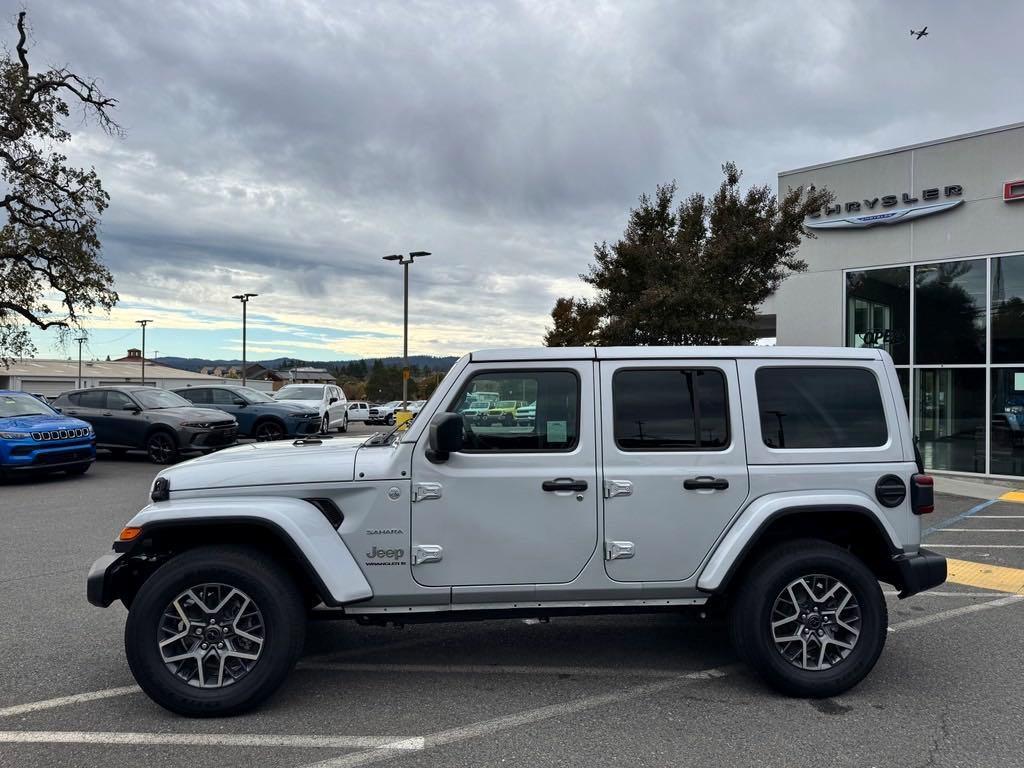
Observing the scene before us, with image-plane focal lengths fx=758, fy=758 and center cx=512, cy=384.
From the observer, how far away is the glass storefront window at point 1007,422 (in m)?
14.0

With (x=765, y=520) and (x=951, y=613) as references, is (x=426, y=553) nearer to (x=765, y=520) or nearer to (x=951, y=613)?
(x=765, y=520)

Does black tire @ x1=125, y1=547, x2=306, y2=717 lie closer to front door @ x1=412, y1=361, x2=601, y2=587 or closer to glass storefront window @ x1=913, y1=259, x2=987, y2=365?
front door @ x1=412, y1=361, x2=601, y2=587

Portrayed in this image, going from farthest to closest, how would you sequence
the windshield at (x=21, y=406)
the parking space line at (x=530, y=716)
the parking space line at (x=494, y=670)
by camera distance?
the windshield at (x=21, y=406), the parking space line at (x=494, y=670), the parking space line at (x=530, y=716)

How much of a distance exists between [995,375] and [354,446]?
45.8ft

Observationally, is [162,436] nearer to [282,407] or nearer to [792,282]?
[282,407]

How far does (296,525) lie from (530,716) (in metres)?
1.51

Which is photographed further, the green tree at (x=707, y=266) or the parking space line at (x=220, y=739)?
the green tree at (x=707, y=266)

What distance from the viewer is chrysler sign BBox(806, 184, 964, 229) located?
14555 millimetres

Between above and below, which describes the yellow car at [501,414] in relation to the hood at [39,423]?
above

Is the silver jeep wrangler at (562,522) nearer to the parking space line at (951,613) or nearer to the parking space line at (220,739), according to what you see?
the parking space line at (220,739)

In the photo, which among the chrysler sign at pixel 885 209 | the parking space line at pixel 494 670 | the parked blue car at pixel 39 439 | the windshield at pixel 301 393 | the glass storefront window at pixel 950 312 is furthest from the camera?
the windshield at pixel 301 393

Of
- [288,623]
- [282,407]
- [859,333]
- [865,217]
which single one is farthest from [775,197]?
[288,623]

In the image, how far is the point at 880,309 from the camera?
15.7 meters

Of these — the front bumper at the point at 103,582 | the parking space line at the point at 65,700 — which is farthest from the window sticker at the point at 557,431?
the parking space line at the point at 65,700
